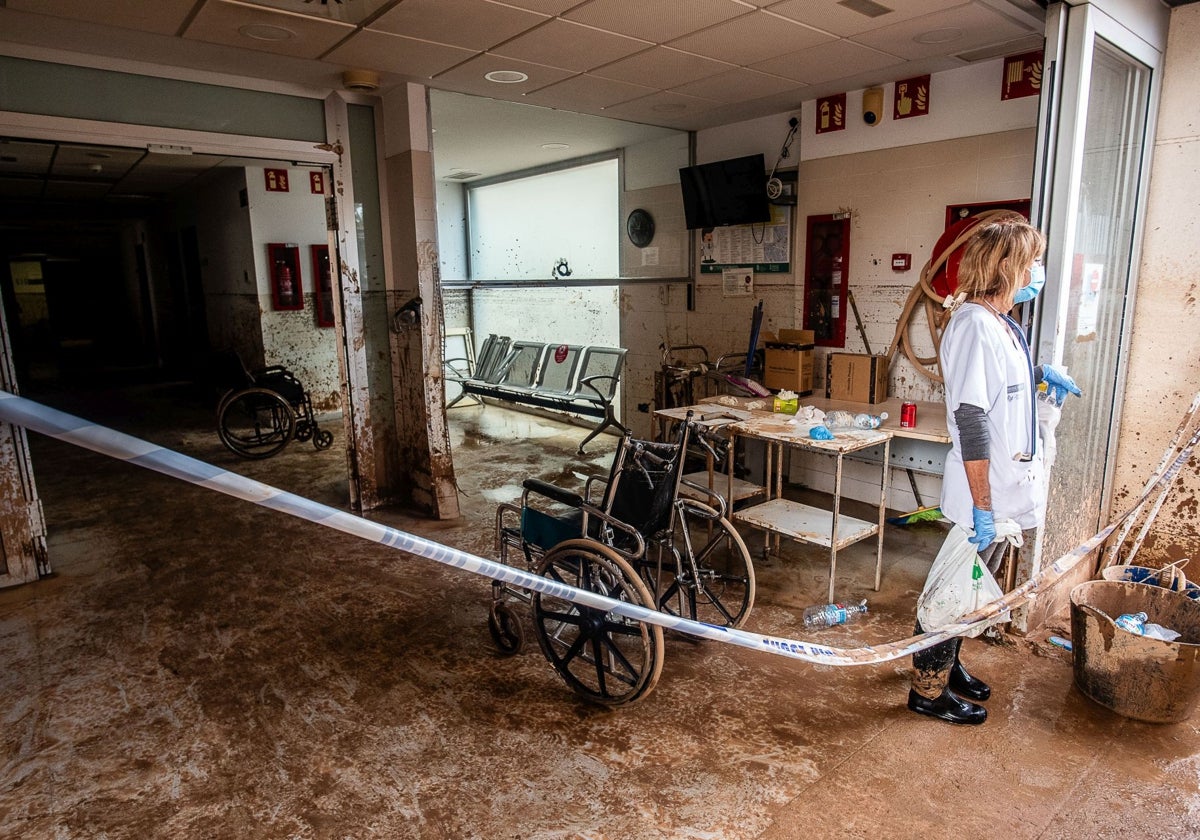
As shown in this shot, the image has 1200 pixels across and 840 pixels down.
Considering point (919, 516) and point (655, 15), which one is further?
point (919, 516)

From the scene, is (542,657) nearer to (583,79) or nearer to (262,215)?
(583,79)

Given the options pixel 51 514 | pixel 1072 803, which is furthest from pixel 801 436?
pixel 51 514

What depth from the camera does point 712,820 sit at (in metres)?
1.98

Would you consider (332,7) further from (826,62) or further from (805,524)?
(805,524)

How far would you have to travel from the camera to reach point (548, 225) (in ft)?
26.0

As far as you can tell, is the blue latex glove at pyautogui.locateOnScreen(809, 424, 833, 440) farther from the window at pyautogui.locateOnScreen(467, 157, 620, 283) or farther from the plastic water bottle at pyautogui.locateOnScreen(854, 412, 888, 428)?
the window at pyautogui.locateOnScreen(467, 157, 620, 283)

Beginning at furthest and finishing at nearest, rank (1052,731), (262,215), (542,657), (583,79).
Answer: (262,215) < (583,79) < (542,657) < (1052,731)

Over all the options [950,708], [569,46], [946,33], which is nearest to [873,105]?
[946,33]

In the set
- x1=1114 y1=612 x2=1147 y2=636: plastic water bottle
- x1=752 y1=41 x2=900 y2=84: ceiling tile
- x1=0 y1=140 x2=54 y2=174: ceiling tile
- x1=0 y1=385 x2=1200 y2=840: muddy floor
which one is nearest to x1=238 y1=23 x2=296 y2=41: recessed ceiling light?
x1=752 y1=41 x2=900 y2=84: ceiling tile

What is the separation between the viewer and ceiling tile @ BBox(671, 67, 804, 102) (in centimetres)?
407

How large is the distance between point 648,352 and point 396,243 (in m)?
2.53

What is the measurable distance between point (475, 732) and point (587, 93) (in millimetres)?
3736

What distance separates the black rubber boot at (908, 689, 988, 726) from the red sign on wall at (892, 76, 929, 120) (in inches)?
130

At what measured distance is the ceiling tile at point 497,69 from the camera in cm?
380
